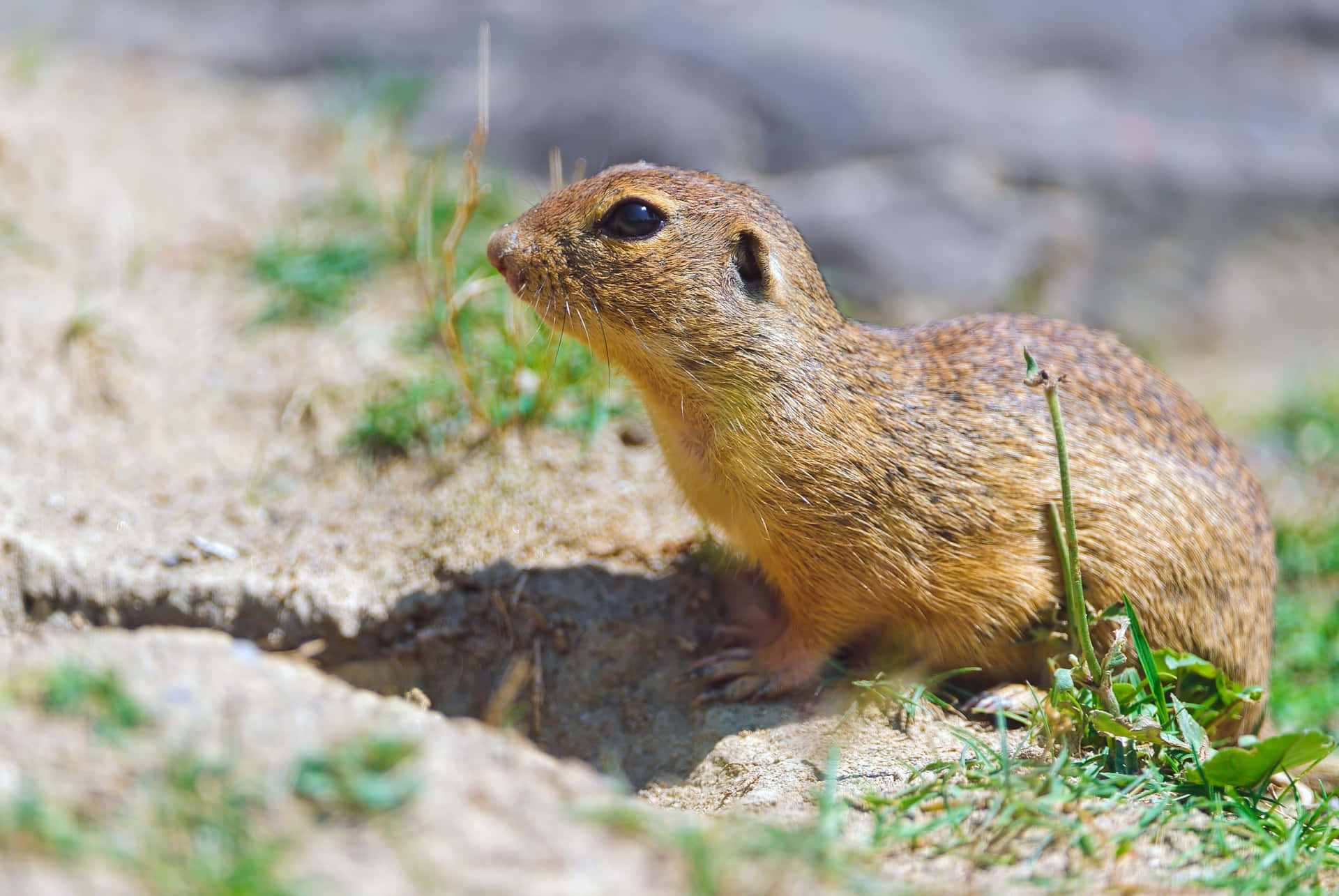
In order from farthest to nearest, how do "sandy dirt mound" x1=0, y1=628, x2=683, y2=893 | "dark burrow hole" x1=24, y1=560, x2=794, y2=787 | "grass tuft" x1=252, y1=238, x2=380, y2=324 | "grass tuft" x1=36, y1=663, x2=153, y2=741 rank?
1. "grass tuft" x1=252, y1=238, x2=380, y2=324
2. "dark burrow hole" x1=24, y1=560, x2=794, y2=787
3. "grass tuft" x1=36, y1=663, x2=153, y2=741
4. "sandy dirt mound" x1=0, y1=628, x2=683, y2=893

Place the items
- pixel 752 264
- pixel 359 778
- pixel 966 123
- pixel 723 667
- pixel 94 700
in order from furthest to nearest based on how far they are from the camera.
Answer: pixel 966 123 → pixel 723 667 → pixel 752 264 → pixel 94 700 → pixel 359 778

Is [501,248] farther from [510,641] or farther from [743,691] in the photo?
[743,691]

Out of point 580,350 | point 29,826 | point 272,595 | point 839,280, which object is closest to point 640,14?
point 839,280

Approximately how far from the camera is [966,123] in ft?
26.8

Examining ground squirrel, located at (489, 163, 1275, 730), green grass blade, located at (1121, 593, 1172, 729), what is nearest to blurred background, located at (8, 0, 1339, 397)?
ground squirrel, located at (489, 163, 1275, 730)

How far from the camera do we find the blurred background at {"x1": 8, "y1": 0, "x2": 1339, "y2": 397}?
26.0ft

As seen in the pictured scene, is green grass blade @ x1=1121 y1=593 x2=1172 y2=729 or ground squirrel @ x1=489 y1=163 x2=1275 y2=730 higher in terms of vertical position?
ground squirrel @ x1=489 y1=163 x2=1275 y2=730

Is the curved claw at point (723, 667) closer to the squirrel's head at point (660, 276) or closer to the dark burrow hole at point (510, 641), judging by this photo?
the dark burrow hole at point (510, 641)

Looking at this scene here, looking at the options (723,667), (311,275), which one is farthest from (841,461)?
(311,275)

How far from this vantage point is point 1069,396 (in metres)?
4.05

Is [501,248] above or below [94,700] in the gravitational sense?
above

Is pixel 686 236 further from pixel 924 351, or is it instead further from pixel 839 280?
pixel 839 280

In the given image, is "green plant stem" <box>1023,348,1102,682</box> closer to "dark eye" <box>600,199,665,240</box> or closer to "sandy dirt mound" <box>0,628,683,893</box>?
"dark eye" <box>600,199,665,240</box>

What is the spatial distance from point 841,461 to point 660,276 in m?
0.88
